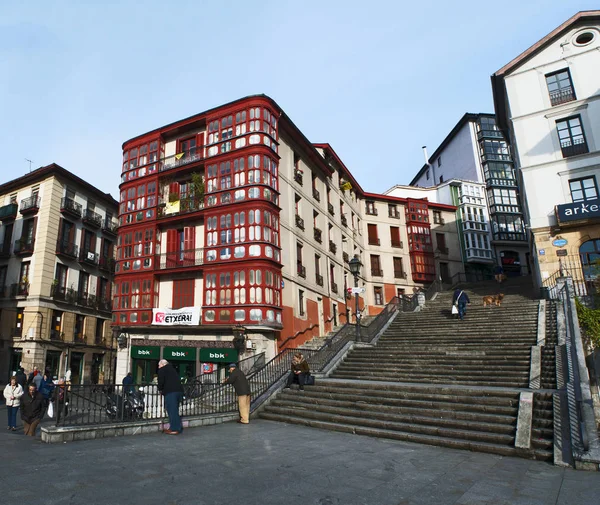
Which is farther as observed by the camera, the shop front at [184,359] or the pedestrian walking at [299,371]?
the shop front at [184,359]

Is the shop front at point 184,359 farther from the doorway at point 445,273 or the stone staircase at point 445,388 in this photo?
the doorway at point 445,273

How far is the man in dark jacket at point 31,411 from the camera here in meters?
9.67

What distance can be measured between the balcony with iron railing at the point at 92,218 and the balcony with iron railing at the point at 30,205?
3.15 m

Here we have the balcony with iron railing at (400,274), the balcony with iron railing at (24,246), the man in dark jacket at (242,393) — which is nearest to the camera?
the man in dark jacket at (242,393)

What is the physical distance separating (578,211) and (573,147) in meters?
3.94

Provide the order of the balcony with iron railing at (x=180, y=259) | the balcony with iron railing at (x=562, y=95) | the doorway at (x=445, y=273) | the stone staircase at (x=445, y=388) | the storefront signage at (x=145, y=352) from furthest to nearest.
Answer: the doorway at (x=445, y=273) → the balcony with iron railing at (x=180, y=259) → the storefront signage at (x=145, y=352) → the balcony with iron railing at (x=562, y=95) → the stone staircase at (x=445, y=388)

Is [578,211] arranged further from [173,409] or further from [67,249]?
[67,249]

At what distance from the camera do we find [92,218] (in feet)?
105

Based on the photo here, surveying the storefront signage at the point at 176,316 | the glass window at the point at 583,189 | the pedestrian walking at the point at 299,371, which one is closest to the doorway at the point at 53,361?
the storefront signage at the point at 176,316

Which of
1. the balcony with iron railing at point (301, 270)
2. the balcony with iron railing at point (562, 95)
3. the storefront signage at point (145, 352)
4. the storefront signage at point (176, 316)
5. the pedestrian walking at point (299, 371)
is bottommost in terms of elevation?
the pedestrian walking at point (299, 371)

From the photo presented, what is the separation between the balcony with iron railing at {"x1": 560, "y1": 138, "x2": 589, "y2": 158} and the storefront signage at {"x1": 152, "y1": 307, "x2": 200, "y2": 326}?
2117 cm

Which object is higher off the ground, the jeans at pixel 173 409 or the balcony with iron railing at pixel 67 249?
the balcony with iron railing at pixel 67 249

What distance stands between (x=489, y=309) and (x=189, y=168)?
59.3 ft

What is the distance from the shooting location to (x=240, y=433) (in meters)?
9.31
